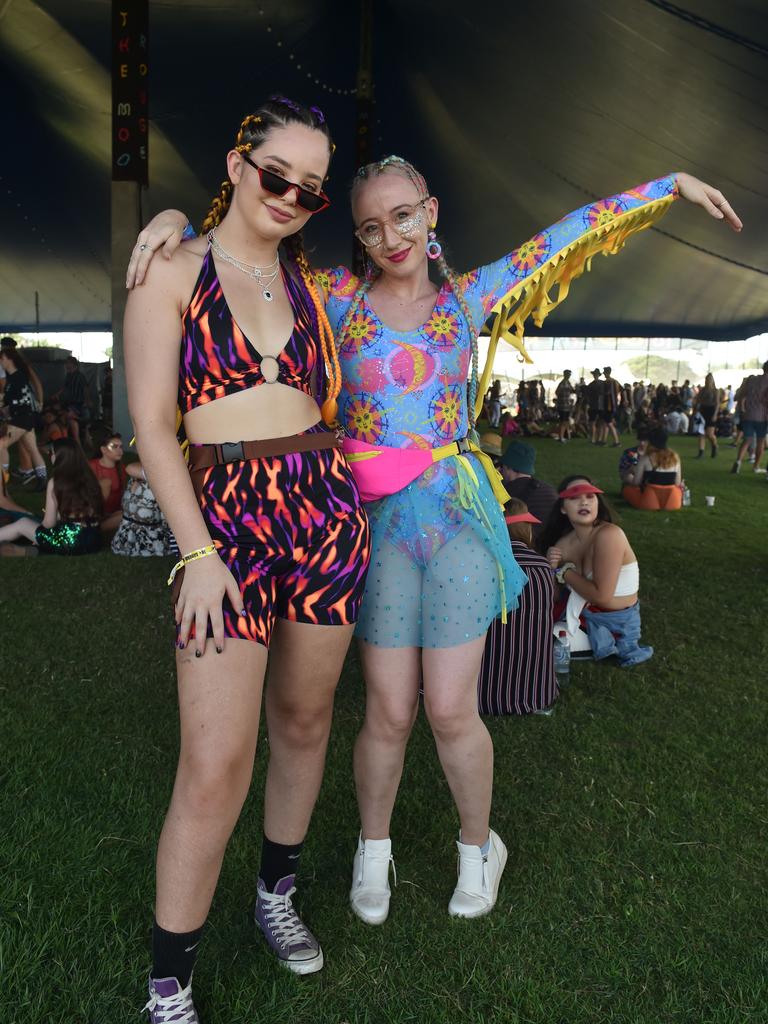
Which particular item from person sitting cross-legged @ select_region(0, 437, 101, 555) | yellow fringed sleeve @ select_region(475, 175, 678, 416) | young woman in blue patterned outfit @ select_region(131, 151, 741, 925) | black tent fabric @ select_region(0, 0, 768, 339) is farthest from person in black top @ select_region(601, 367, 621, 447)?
young woman in blue patterned outfit @ select_region(131, 151, 741, 925)

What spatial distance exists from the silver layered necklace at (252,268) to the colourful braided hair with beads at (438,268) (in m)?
0.31

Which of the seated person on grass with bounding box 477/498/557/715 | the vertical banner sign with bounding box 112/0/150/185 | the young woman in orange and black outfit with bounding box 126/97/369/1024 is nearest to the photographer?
the young woman in orange and black outfit with bounding box 126/97/369/1024

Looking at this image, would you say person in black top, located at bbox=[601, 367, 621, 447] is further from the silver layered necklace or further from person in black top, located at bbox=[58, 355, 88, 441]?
the silver layered necklace

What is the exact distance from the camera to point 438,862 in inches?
102

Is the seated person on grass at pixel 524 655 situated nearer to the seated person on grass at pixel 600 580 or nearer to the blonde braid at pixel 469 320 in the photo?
the seated person on grass at pixel 600 580

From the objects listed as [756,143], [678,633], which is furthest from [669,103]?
[678,633]

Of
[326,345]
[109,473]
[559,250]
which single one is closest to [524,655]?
[559,250]

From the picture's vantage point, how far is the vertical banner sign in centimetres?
1061

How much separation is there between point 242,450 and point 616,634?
3107mm

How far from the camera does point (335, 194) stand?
61.7 ft

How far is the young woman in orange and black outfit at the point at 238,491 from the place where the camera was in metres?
1.69

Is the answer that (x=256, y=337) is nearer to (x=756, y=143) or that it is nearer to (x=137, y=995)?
(x=137, y=995)

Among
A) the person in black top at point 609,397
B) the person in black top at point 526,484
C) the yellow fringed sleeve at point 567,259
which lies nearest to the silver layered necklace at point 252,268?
the yellow fringed sleeve at point 567,259

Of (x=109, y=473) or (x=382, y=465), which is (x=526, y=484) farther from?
(x=109, y=473)
